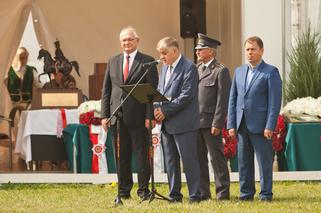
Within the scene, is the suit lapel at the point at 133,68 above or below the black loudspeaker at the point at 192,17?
below

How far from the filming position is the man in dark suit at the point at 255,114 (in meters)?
9.59

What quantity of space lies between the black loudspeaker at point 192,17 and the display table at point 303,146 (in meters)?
5.65

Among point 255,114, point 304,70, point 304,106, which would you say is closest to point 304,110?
point 304,106

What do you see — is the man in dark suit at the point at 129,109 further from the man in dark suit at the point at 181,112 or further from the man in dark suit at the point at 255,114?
the man in dark suit at the point at 255,114

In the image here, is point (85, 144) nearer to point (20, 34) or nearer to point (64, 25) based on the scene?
point (20, 34)

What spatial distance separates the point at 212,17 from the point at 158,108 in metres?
9.63

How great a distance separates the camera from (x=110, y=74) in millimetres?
9992

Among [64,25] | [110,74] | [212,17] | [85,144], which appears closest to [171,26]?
[212,17]

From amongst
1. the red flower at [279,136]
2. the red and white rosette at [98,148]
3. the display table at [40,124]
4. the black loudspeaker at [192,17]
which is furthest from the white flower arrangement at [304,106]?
the black loudspeaker at [192,17]

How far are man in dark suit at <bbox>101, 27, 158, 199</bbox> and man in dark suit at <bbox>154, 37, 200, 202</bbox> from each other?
12.7 inches

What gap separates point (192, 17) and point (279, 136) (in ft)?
18.6

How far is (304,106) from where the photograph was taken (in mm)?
12562

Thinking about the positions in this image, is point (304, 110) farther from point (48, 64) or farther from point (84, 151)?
point (48, 64)

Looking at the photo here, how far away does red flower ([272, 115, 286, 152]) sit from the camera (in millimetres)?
12617
